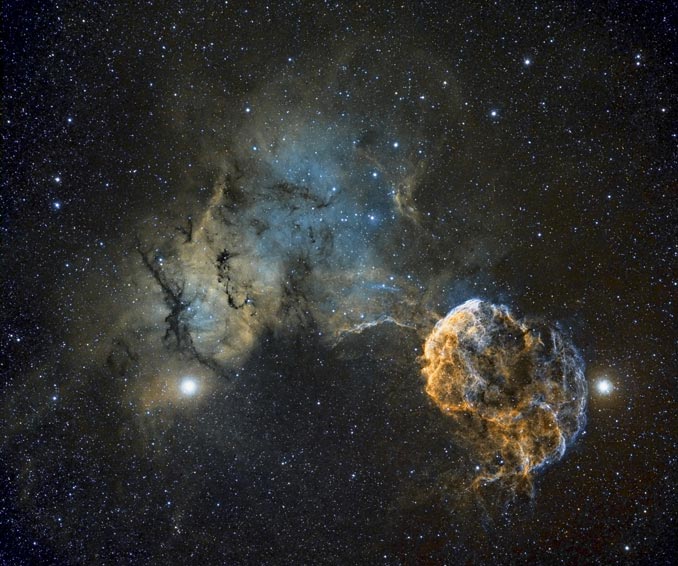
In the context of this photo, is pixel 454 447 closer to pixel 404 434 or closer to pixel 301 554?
pixel 404 434

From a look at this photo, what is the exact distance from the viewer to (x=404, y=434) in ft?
22.3

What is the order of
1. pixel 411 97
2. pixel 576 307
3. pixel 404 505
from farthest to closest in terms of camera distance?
pixel 404 505 < pixel 576 307 < pixel 411 97

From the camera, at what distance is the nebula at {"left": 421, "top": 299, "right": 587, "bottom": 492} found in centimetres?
645

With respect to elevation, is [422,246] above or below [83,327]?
below

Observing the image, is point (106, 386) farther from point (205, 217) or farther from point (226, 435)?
point (205, 217)

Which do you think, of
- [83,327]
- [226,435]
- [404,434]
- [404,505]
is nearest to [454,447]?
[404,434]

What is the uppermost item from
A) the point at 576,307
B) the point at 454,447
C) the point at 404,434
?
the point at 576,307

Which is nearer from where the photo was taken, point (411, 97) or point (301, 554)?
point (411, 97)

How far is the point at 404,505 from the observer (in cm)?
696

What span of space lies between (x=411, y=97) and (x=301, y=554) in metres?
8.03

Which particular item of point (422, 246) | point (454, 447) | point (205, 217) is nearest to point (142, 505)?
point (205, 217)

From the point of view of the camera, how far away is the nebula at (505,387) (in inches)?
254

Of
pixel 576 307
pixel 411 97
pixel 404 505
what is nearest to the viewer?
pixel 411 97

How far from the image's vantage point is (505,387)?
6523mm
